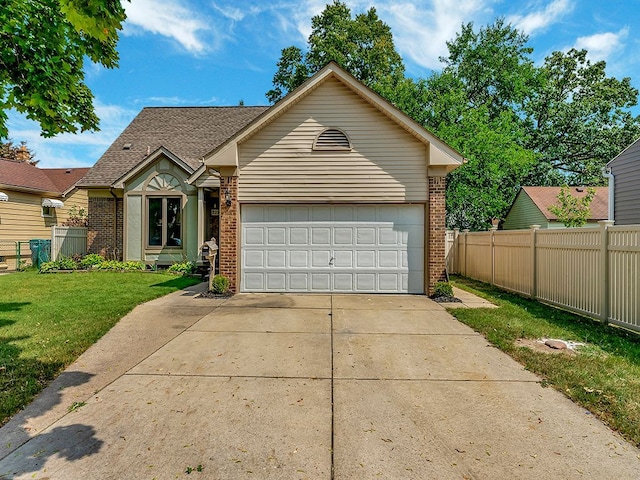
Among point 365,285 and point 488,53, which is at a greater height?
point 488,53

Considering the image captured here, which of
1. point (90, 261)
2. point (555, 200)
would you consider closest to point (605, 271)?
point (90, 261)

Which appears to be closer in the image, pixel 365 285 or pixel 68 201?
pixel 365 285

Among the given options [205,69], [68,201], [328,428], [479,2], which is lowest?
[328,428]

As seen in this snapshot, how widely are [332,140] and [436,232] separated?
3.71 m

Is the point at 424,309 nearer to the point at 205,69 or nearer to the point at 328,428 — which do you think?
the point at 328,428

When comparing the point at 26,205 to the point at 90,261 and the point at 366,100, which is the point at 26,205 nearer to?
the point at 90,261

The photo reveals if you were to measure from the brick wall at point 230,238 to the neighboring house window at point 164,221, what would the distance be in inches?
206

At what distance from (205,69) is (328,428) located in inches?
682

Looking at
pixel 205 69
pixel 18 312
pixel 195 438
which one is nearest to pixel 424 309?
pixel 195 438

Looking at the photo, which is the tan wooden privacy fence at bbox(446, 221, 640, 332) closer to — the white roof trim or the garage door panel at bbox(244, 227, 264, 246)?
the garage door panel at bbox(244, 227, 264, 246)

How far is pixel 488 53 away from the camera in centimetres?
2559

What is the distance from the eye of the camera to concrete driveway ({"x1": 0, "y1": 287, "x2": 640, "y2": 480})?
2.61 meters

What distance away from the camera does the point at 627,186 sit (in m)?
12.9

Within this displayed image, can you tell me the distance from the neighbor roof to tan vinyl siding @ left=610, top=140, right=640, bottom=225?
51.9 feet
